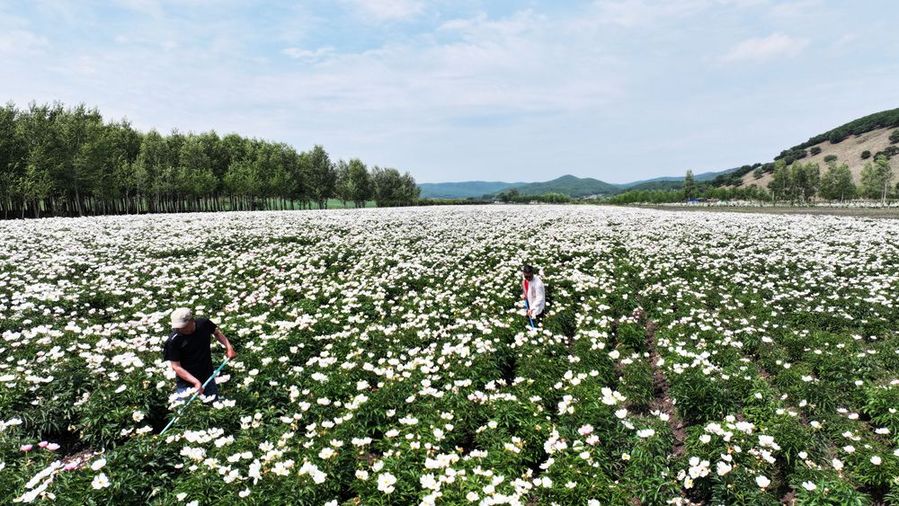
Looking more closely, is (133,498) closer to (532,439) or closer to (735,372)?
(532,439)

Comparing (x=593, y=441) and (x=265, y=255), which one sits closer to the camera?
(x=593, y=441)

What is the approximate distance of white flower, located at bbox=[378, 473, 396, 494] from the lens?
509 centimetres

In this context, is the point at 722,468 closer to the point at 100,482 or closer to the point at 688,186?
the point at 100,482

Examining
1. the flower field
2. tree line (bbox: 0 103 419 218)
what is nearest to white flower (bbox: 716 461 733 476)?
the flower field

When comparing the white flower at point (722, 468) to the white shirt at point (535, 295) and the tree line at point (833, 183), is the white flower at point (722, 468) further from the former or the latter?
the tree line at point (833, 183)

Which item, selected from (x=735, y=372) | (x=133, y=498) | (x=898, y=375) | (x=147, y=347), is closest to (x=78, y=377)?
(x=147, y=347)

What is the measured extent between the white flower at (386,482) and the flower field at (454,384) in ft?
0.09

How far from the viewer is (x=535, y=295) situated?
1245cm

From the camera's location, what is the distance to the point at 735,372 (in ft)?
27.9

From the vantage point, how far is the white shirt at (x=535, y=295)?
12273 mm

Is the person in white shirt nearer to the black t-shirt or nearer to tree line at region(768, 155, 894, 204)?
the black t-shirt

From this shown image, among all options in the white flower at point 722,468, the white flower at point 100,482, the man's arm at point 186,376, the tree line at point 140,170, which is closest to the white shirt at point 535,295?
the white flower at point 722,468

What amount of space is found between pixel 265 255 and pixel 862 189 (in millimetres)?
142952

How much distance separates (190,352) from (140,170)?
6771 cm
